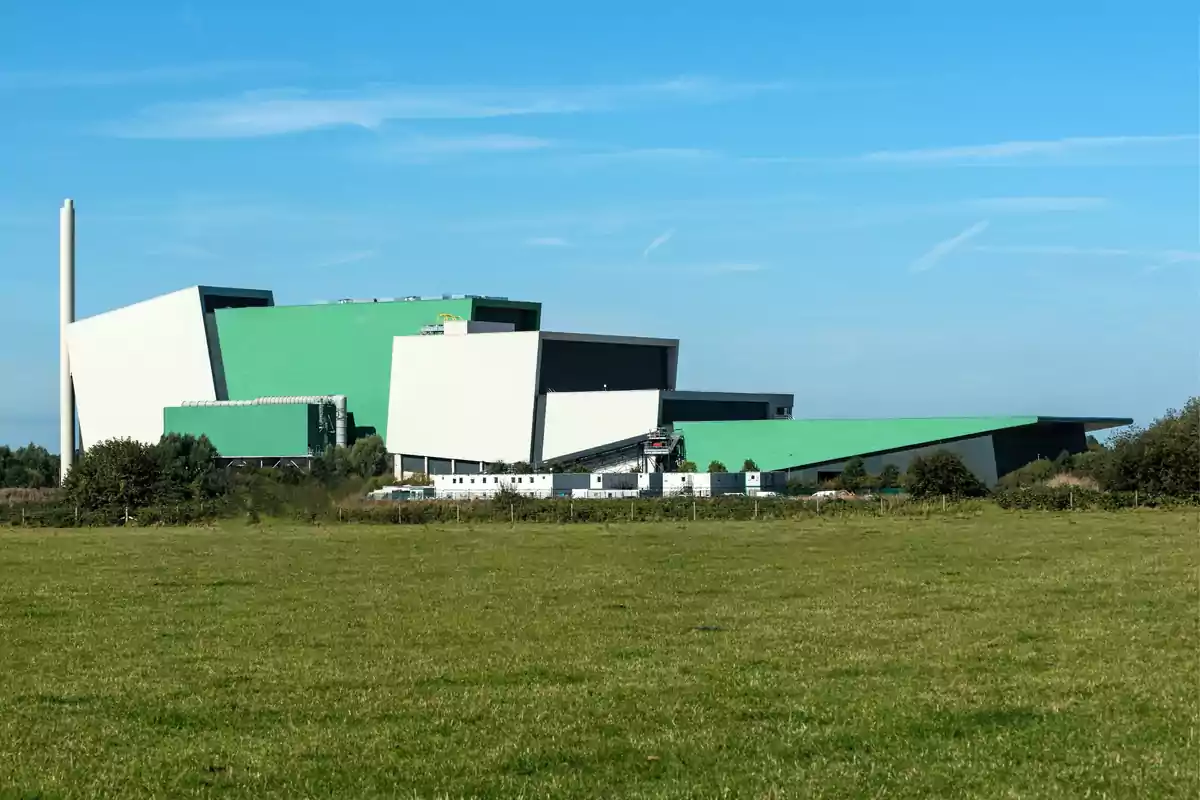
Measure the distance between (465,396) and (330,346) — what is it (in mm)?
14563

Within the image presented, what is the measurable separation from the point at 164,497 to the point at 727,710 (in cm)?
6025

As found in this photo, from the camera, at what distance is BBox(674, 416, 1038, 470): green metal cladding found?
3408 inches

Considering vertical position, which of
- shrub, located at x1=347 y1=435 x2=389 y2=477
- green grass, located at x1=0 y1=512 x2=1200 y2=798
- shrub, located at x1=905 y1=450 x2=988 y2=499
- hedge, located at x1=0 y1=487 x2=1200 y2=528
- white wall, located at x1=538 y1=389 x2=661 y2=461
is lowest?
green grass, located at x1=0 y1=512 x2=1200 y2=798

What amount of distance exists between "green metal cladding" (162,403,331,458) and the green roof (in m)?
29.4

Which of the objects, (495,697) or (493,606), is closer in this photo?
(495,697)

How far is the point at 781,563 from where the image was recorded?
92.3 ft

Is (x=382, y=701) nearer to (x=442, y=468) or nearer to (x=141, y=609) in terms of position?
(x=141, y=609)

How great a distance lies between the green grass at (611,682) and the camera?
9.64 m

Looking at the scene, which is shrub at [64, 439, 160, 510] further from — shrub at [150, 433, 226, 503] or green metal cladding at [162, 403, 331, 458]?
green metal cladding at [162, 403, 331, 458]

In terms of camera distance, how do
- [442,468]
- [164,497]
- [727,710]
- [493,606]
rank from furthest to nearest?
[442,468], [164,497], [493,606], [727,710]

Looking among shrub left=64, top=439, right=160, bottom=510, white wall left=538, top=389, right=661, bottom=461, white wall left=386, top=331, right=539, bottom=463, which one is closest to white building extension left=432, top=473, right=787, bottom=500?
white wall left=538, top=389, right=661, bottom=461

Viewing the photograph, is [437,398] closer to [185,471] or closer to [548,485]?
[548,485]

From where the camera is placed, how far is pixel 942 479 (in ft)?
235

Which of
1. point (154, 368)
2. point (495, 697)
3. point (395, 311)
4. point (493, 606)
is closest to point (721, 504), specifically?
point (493, 606)
